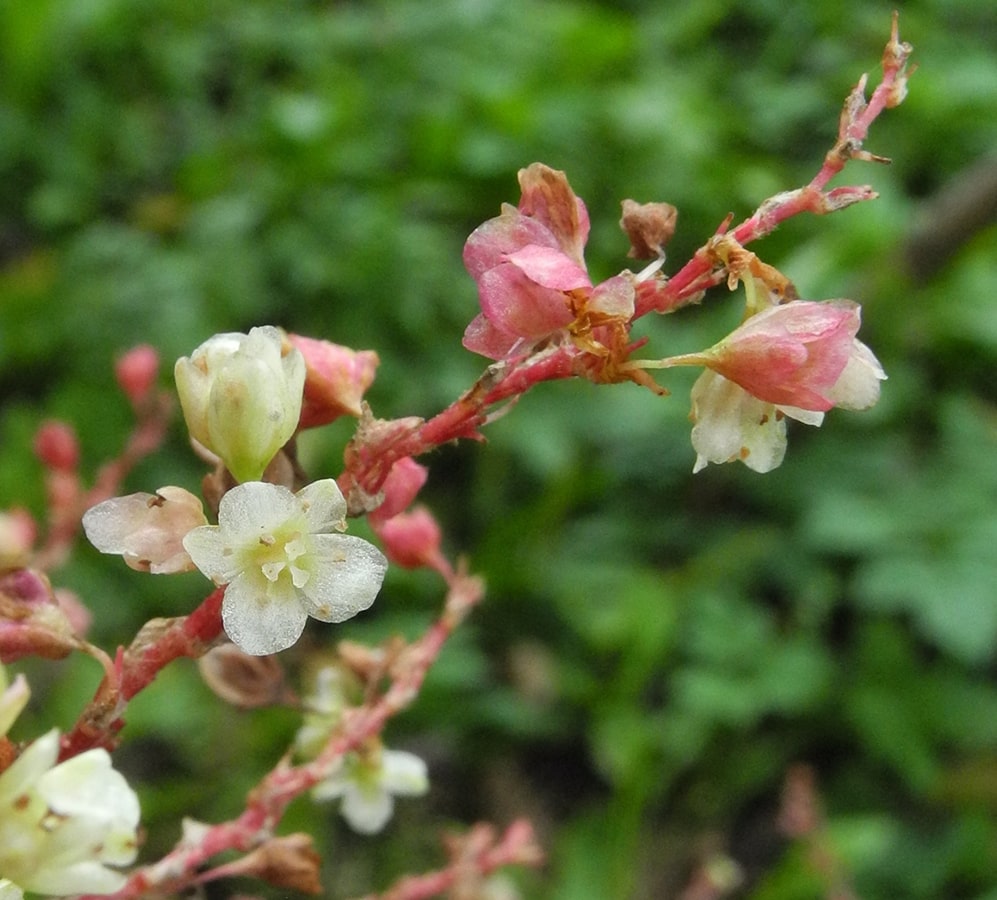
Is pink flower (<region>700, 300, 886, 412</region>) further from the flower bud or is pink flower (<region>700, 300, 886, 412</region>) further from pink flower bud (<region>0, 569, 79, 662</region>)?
pink flower bud (<region>0, 569, 79, 662</region>)

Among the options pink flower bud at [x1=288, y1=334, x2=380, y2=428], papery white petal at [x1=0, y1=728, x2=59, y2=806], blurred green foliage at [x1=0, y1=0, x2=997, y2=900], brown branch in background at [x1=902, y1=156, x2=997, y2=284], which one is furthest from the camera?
brown branch in background at [x1=902, y1=156, x2=997, y2=284]

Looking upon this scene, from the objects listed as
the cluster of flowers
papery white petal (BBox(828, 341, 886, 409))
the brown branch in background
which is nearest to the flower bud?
the cluster of flowers

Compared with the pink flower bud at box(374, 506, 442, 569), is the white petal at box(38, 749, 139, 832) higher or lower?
higher

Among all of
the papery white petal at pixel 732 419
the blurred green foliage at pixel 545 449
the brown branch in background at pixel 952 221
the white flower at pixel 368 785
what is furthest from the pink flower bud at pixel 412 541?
the brown branch in background at pixel 952 221

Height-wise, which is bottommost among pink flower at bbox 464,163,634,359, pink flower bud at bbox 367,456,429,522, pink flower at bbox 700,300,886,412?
pink flower bud at bbox 367,456,429,522

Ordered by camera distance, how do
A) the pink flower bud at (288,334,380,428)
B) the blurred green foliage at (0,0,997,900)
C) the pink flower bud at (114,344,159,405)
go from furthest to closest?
the blurred green foliage at (0,0,997,900)
the pink flower bud at (114,344,159,405)
the pink flower bud at (288,334,380,428)

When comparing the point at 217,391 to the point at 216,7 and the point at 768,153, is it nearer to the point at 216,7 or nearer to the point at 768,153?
the point at 216,7

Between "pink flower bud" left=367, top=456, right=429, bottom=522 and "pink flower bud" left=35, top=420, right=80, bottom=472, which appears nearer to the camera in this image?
"pink flower bud" left=367, top=456, right=429, bottom=522

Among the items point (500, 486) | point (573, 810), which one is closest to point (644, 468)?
point (500, 486)

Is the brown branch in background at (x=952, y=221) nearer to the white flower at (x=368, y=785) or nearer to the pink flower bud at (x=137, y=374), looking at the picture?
the pink flower bud at (x=137, y=374)
